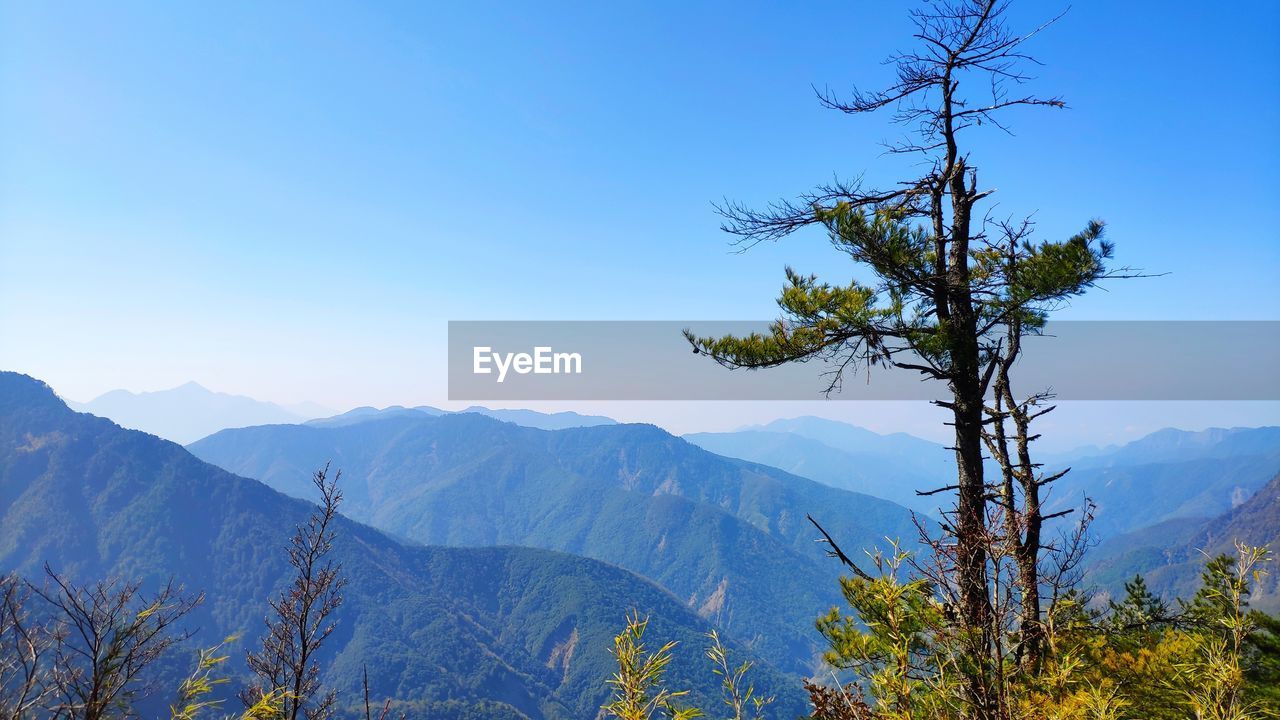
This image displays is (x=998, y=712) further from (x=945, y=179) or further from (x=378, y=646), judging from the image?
(x=378, y=646)

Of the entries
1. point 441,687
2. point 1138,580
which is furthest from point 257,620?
point 1138,580

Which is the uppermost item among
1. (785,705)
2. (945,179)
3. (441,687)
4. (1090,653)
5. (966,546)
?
(945,179)

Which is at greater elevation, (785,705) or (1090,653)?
(1090,653)

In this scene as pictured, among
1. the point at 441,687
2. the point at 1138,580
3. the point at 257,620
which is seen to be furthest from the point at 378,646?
the point at 1138,580

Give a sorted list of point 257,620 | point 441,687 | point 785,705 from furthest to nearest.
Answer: point 257,620, point 785,705, point 441,687

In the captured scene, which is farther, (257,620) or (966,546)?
(257,620)

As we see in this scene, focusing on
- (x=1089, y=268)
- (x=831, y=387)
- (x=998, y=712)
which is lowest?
(x=998, y=712)

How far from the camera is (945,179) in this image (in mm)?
7207

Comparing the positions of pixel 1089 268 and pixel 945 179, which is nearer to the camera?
pixel 1089 268

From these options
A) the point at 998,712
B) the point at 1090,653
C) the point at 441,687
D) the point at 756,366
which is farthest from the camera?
the point at 441,687

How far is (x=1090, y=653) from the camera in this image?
6262mm

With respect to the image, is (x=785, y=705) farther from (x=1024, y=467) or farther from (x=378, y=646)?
(x=1024, y=467)

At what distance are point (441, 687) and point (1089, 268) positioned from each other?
192 meters

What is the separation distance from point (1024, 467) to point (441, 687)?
189 metres
